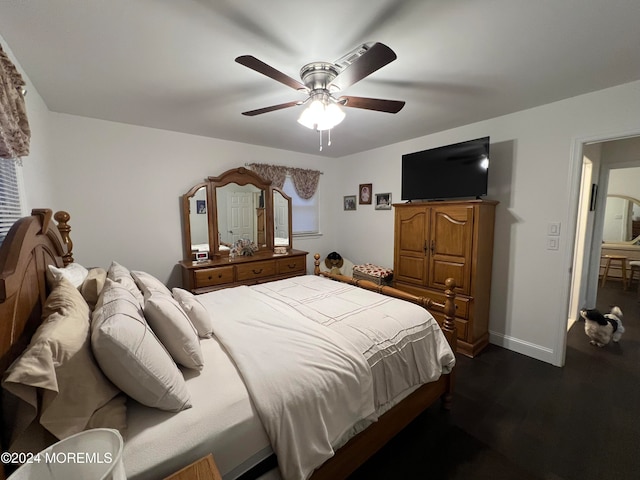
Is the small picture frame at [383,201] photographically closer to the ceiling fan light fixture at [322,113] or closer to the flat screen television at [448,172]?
the flat screen television at [448,172]

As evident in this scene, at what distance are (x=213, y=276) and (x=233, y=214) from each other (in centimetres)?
90

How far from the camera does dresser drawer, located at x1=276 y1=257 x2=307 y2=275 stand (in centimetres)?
361

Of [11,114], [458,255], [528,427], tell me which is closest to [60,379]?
[11,114]

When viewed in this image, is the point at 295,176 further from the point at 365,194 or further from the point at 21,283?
the point at 21,283

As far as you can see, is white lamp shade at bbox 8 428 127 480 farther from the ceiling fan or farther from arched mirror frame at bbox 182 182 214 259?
arched mirror frame at bbox 182 182 214 259

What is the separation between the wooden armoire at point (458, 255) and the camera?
267 cm

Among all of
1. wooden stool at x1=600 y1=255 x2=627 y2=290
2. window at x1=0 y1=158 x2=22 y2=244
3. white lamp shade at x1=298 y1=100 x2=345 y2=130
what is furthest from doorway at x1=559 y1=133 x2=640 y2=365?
window at x1=0 y1=158 x2=22 y2=244

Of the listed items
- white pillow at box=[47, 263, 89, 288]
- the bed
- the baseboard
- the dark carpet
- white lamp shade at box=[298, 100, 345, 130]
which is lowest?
the dark carpet

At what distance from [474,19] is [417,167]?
194cm

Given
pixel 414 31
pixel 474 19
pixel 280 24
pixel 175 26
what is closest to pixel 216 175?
pixel 175 26

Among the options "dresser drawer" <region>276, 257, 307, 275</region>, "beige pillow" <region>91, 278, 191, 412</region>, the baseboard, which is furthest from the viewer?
"dresser drawer" <region>276, 257, 307, 275</region>

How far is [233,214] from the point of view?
3.55m

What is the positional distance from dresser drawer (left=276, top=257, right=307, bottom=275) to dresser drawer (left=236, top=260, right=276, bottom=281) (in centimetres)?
9

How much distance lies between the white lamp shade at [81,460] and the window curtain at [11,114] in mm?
1265
